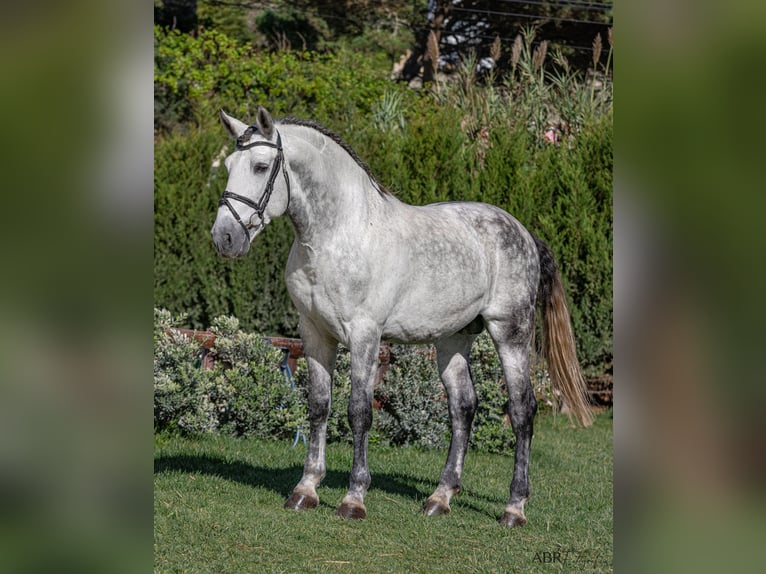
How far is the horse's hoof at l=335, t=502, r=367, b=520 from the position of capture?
15.4 ft

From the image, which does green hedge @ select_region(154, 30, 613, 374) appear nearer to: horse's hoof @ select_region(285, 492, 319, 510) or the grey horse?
the grey horse

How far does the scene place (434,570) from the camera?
398 centimetres

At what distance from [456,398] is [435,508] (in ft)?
2.38

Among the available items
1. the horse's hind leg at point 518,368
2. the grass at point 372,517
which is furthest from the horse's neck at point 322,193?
the grass at point 372,517

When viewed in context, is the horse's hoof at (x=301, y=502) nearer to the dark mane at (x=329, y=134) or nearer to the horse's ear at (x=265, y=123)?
the dark mane at (x=329, y=134)

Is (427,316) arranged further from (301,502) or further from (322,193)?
(301,502)

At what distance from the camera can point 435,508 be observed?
5.05 meters

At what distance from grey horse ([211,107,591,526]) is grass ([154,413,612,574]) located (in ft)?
0.77

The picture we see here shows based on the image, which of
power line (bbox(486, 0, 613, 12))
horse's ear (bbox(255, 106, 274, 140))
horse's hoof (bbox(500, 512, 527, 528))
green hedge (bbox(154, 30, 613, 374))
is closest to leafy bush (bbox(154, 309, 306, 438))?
green hedge (bbox(154, 30, 613, 374))

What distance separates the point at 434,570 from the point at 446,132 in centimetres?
581

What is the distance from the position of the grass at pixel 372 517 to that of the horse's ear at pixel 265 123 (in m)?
2.11

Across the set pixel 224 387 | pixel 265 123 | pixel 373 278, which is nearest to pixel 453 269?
pixel 373 278
